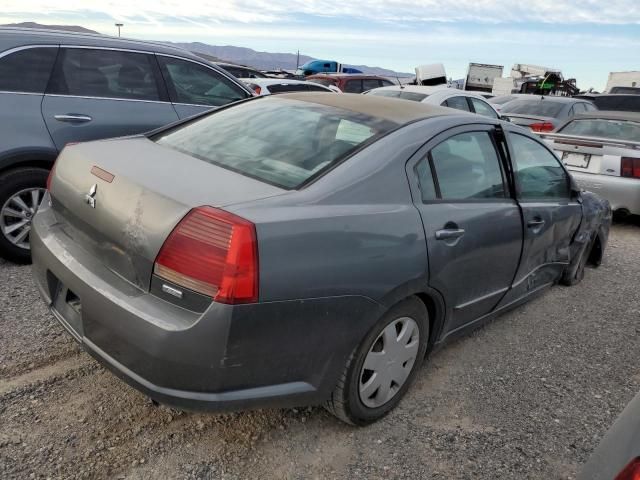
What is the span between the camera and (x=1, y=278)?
3.75 meters

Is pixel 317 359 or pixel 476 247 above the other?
pixel 476 247

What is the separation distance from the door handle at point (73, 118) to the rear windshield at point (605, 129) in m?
6.39

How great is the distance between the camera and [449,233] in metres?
2.61

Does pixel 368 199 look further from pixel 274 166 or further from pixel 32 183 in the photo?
pixel 32 183

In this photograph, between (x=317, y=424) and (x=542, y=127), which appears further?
(x=542, y=127)

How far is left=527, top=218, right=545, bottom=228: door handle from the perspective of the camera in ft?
10.9

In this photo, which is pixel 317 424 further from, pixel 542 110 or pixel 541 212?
pixel 542 110

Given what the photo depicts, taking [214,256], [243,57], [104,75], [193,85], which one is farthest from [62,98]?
[243,57]

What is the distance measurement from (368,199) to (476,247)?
2.75ft

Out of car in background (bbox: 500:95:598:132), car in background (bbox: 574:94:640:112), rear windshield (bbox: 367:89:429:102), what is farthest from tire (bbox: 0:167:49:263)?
car in background (bbox: 574:94:640:112)

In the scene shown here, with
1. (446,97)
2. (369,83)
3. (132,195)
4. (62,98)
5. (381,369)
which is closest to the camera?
(132,195)

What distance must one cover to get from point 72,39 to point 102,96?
47cm

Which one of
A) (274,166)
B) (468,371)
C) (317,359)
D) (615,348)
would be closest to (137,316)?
(317,359)

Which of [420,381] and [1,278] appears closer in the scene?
[420,381]
